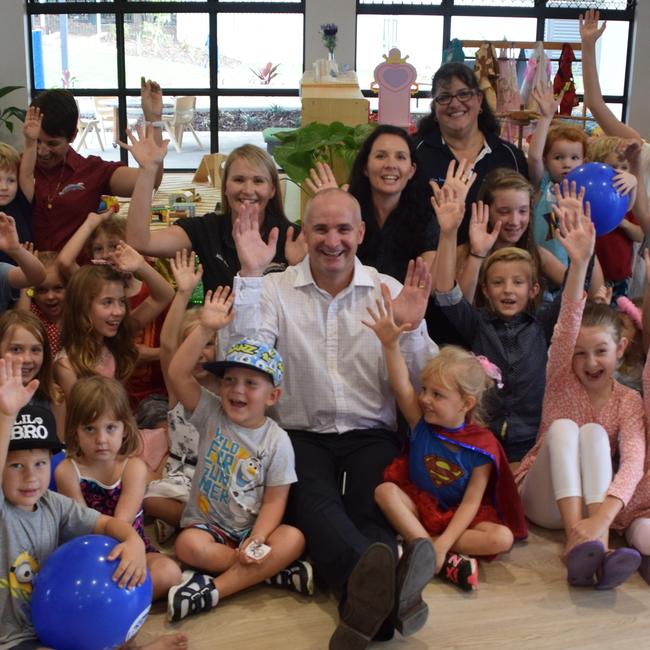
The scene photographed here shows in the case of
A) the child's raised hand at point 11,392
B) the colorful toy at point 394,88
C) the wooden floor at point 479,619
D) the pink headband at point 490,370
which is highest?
the colorful toy at point 394,88

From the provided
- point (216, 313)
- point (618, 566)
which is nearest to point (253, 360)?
point (216, 313)

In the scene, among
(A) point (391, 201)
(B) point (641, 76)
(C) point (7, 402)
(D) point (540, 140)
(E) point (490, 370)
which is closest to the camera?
(C) point (7, 402)

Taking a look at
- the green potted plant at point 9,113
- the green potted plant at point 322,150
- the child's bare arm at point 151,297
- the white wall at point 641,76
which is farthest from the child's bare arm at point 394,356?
the white wall at point 641,76

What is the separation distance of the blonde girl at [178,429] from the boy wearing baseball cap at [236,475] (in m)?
0.16

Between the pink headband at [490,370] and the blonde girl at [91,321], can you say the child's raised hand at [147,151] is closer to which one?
the blonde girl at [91,321]

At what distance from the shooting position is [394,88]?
4.80m

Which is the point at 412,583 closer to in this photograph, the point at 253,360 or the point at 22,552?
the point at 253,360

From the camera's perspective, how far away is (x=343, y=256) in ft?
8.57

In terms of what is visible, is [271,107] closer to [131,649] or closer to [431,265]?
[431,265]

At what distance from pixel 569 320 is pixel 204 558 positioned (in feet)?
4.31

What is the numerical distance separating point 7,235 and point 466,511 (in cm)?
175

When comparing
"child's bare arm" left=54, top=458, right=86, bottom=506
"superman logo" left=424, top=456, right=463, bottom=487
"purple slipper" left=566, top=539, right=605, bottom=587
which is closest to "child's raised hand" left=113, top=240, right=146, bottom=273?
"child's bare arm" left=54, top=458, right=86, bottom=506

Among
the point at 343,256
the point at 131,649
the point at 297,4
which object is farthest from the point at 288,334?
the point at 297,4

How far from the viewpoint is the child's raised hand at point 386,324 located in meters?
2.48
